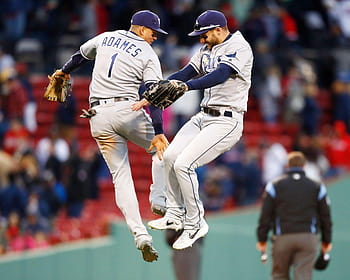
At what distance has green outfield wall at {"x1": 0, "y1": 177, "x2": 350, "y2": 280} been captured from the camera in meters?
16.3

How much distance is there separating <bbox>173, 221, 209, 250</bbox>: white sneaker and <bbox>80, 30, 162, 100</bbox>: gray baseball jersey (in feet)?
4.13

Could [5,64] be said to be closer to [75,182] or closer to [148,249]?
[75,182]

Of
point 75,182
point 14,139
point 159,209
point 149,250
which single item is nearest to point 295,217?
point 159,209

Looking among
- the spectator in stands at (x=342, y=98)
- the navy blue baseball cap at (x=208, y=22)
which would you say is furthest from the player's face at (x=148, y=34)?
the spectator in stands at (x=342, y=98)

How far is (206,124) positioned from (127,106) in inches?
27.8

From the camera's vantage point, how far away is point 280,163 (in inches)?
758

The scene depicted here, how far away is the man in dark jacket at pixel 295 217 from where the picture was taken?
12.4 m

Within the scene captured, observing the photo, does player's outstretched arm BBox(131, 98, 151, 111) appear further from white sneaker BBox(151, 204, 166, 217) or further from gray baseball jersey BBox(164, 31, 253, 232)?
white sneaker BBox(151, 204, 166, 217)

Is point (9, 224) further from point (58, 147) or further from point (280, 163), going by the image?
point (280, 163)

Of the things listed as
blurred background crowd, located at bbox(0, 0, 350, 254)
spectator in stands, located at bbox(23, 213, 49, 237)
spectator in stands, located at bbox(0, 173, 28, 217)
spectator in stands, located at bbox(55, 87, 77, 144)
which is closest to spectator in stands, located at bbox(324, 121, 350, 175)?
blurred background crowd, located at bbox(0, 0, 350, 254)

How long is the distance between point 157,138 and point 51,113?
11.2 m

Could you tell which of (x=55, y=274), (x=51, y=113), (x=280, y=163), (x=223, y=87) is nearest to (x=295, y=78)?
(x=280, y=163)

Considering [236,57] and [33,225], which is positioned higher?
[236,57]

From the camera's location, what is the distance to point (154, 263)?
55.1 feet
